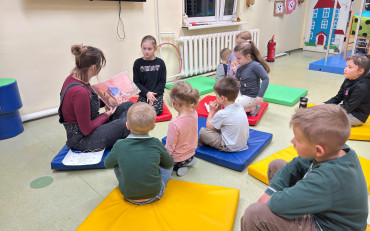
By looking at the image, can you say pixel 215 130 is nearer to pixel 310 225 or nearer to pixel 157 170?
pixel 157 170

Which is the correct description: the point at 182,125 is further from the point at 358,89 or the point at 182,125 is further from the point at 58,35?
the point at 58,35

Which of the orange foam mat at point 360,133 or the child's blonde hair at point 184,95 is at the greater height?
the child's blonde hair at point 184,95

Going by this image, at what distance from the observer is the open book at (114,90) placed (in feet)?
8.43

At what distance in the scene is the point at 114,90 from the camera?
2783 mm

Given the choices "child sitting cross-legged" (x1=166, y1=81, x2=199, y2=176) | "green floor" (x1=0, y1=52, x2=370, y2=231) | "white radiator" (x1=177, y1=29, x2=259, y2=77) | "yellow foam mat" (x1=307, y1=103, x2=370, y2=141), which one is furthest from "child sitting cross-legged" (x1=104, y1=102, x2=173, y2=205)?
"white radiator" (x1=177, y1=29, x2=259, y2=77)

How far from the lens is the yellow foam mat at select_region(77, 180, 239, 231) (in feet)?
4.96

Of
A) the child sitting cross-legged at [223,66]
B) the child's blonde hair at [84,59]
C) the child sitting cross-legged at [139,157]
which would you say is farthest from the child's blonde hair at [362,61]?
the child's blonde hair at [84,59]

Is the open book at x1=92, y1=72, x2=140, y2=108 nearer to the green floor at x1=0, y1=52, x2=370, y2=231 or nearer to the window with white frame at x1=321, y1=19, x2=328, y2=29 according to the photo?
the green floor at x1=0, y1=52, x2=370, y2=231

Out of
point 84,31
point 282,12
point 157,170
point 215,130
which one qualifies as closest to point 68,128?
point 157,170

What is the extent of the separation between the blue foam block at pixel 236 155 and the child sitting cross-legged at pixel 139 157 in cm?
74

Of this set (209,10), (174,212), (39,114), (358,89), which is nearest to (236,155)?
(174,212)

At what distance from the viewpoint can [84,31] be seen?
3.54m

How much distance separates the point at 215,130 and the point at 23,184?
5.50ft

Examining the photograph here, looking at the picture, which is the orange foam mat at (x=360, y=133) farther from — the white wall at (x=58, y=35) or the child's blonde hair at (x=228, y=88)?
the white wall at (x=58, y=35)
